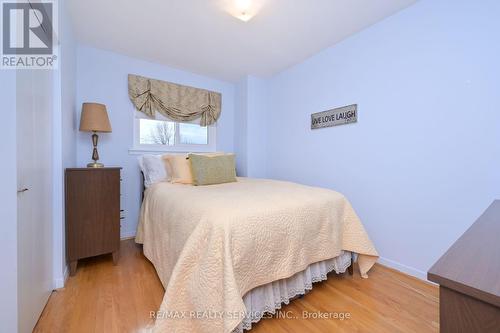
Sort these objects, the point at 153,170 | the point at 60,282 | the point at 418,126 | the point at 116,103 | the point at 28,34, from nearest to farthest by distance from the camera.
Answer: the point at 28,34 → the point at 60,282 → the point at 418,126 → the point at 153,170 → the point at 116,103

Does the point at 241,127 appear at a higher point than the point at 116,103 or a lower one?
lower

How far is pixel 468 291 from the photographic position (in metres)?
0.47

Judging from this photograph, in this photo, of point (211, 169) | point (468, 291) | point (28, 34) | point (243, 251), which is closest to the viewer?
point (468, 291)

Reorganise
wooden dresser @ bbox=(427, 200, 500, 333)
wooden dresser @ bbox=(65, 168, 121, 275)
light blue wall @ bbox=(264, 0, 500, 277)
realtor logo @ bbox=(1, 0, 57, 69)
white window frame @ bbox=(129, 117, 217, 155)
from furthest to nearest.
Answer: white window frame @ bbox=(129, 117, 217, 155) < wooden dresser @ bbox=(65, 168, 121, 275) < light blue wall @ bbox=(264, 0, 500, 277) < realtor logo @ bbox=(1, 0, 57, 69) < wooden dresser @ bbox=(427, 200, 500, 333)

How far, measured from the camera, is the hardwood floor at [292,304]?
128 centimetres

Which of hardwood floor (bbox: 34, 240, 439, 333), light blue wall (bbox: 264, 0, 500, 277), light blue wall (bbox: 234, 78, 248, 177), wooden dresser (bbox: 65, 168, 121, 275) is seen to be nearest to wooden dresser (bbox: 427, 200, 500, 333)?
hardwood floor (bbox: 34, 240, 439, 333)

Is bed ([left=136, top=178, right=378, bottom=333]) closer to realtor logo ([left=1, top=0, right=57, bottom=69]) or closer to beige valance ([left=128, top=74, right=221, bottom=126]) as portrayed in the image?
realtor logo ([left=1, top=0, right=57, bottom=69])

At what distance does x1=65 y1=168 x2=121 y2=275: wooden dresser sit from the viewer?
1.76 metres

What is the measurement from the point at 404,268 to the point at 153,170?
8.61 ft

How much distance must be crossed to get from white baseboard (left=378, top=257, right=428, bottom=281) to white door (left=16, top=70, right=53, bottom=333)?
8.38ft

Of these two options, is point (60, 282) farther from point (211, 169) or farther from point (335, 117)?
point (335, 117)

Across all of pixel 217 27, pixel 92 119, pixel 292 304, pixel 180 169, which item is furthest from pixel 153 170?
pixel 292 304

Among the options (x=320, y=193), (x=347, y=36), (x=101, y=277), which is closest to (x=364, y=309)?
(x=320, y=193)

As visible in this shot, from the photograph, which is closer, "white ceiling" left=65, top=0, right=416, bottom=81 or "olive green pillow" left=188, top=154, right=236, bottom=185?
"white ceiling" left=65, top=0, right=416, bottom=81
